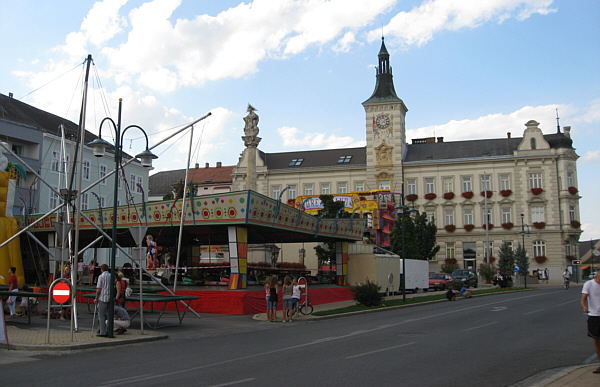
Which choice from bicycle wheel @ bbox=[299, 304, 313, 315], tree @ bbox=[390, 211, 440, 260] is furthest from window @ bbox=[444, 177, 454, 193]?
bicycle wheel @ bbox=[299, 304, 313, 315]

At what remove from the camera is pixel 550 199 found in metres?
64.9

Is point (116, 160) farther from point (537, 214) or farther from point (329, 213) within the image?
point (537, 214)

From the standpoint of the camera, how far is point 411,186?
230 feet

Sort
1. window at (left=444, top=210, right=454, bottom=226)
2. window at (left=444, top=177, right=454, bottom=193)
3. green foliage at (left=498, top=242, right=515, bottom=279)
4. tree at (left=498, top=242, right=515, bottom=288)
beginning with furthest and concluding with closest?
1. window at (left=444, top=177, right=454, bottom=193)
2. window at (left=444, top=210, right=454, bottom=226)
3. green foliage at (left=498, top=242, right=515, bottom=279)
4. tree at (left=498, top=242, right=515, bottom=288)

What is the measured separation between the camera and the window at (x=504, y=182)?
66875mm

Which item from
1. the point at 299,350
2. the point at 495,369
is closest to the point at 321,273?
the point at 299,350

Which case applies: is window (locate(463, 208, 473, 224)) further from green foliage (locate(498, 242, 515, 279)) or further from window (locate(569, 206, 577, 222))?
green foliage (locate(498, 242, 515, 279))

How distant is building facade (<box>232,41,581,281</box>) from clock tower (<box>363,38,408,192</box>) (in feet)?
0.41

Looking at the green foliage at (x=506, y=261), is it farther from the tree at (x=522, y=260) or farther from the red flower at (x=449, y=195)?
the red flower at (x=449, y=195)

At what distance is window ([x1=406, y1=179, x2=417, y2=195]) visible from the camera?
230 ft

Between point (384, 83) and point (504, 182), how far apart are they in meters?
19.8

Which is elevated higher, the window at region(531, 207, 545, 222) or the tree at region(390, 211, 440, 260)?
the window at region(531, 207, 545, 222)

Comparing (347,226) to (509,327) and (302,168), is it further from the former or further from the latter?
(302,168)

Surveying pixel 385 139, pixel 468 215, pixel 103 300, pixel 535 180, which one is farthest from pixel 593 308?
pixel 385 139
